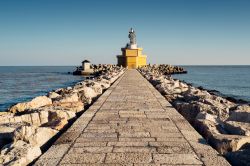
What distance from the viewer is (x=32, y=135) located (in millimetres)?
3758

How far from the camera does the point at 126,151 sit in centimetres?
332

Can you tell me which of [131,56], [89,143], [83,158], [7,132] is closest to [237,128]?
[89,143]

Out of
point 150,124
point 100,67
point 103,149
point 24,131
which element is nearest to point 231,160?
point 103,149

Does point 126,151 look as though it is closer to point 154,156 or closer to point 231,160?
point 154,156

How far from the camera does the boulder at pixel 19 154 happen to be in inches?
117

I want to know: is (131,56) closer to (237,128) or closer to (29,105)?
(29,105)

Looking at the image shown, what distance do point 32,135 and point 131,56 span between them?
115 ft

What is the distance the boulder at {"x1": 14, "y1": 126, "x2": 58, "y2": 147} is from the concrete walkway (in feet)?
0.83

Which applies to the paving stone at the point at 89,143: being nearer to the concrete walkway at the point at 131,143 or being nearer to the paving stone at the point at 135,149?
the concrete walkway at the point at 131,143

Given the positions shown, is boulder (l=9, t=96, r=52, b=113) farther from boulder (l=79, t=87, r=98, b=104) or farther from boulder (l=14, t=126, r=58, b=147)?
boulder (l=14, t=126, r=58, b=147)

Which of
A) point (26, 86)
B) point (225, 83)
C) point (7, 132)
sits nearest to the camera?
point (7, 132)

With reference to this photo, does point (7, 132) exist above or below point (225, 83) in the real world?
above

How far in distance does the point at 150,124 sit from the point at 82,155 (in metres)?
1.67

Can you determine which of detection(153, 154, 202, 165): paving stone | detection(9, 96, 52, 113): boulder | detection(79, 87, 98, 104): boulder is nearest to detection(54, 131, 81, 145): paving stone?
detection(153, 154, 202, 165): paving stone
